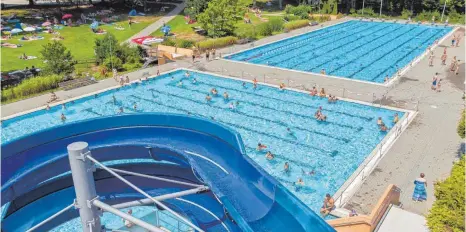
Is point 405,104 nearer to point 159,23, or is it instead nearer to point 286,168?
point 286,168

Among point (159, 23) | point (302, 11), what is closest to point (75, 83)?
point (159, 23)

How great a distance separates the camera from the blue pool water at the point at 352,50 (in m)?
30.2

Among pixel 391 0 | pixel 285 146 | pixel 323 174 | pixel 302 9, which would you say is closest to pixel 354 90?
pixel 285 146

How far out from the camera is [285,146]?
18328 mm

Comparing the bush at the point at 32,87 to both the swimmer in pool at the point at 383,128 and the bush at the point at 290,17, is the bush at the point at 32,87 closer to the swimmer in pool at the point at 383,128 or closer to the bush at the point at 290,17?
the swimmer in pool at the point at 383,128

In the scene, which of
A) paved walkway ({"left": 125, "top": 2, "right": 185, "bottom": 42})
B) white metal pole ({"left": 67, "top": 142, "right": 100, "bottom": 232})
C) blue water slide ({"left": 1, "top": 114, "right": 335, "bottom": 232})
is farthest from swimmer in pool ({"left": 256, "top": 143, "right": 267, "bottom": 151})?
paved walkway ({"left": 125, "top": 2, "right": 185, "bottom": 42})

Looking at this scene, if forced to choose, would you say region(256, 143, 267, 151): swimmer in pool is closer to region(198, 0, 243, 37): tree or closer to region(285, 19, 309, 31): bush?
region(198, 0, 243, 37): tree

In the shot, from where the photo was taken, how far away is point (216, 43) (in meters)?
35.5

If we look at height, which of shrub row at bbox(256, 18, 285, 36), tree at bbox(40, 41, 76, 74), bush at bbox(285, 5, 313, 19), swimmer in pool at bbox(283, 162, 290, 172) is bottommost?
swimmer in pool at bbox(283, 162, 290, 172)

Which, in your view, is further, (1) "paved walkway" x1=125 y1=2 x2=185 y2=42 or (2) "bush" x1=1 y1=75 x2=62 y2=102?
(1) "paved walkway" x1=125 y1=2 x2=185 y2=42

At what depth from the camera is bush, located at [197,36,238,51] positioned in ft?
112

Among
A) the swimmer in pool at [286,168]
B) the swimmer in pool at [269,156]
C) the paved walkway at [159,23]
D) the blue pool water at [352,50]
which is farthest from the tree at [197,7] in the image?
the swimmer in pool at [286,168]

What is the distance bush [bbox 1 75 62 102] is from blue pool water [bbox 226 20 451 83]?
13.4 metres

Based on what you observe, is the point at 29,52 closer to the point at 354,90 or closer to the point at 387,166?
the point at 354,90
